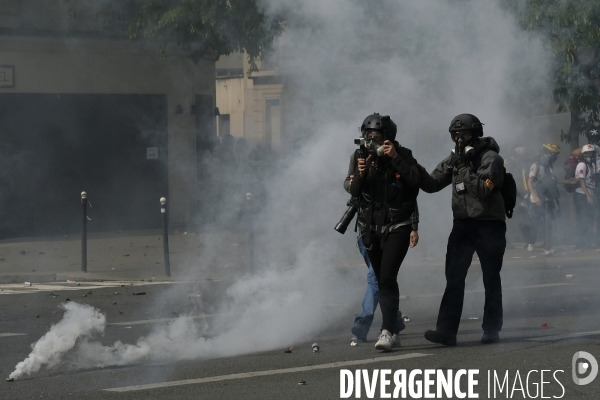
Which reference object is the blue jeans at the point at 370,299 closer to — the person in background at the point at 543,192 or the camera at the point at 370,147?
the camera at the point at 370,147

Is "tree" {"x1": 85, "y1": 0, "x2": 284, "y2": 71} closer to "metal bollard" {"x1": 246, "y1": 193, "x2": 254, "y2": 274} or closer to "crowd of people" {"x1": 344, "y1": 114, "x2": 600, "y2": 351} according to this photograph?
"metal bollard" {"x1": 246, "y1": 193, "x2": 254, "y2": 274}

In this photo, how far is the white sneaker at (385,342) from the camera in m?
7.39

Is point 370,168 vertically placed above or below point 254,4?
below

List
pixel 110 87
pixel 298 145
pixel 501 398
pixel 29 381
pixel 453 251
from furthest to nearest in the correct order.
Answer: pixel 110 87
pixel 298 145
pixel 453 251
pixel 29 381
pixel 501 398

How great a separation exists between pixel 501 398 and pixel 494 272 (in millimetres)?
2095

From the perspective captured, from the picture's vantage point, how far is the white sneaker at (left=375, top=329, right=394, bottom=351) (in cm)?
739

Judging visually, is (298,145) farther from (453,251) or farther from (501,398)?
(501,398)

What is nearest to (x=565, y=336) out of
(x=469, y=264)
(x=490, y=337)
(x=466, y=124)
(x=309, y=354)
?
(x=490, y=337)

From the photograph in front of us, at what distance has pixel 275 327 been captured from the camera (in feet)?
27.1

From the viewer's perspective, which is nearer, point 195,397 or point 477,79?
point 195,397

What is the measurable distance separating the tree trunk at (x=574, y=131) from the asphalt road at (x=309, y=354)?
4.27 metres

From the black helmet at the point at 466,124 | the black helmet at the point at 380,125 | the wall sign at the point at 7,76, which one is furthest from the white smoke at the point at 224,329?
the wall sign at the point at 7,76

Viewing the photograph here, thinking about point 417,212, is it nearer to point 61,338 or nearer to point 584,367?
point 584,367

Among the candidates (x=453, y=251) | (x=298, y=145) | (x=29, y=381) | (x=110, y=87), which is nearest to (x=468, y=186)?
(x=453, y=251)
